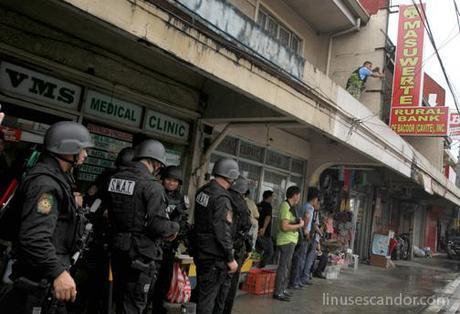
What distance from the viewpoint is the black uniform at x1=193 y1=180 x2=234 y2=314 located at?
398 cm

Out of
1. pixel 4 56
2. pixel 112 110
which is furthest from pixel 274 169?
pixel 4 56

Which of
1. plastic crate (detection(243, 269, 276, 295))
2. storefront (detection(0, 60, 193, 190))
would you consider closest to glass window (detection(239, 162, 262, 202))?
storefront (detection(0, 60, 193, 190))

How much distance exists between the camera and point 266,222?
25.0 feet

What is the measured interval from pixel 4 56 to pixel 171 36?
6.53ft

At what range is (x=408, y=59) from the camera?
11.5 metres

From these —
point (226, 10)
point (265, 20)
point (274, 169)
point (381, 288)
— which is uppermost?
point (265, 20)

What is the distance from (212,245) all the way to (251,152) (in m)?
4.79

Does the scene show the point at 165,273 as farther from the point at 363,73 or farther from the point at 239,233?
the point at 363,73

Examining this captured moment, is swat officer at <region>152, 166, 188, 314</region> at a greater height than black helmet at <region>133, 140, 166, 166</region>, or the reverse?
→ black helmet at <region>133, 140, 166, 166</region>

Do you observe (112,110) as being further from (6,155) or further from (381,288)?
(381,288)

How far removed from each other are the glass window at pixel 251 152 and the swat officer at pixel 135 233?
5.15 m

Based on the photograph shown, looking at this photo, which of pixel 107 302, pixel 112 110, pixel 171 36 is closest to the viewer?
pixel 107 302

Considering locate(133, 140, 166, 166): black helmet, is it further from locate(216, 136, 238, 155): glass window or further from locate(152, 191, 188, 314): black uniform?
locate(216, 136, 238, 155): glass window

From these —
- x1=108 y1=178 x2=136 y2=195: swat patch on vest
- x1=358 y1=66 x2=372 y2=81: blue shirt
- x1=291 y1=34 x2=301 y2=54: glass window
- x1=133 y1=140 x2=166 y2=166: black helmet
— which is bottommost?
x1=108 y1=178 x2=136 y2=195: swat patch on vest
